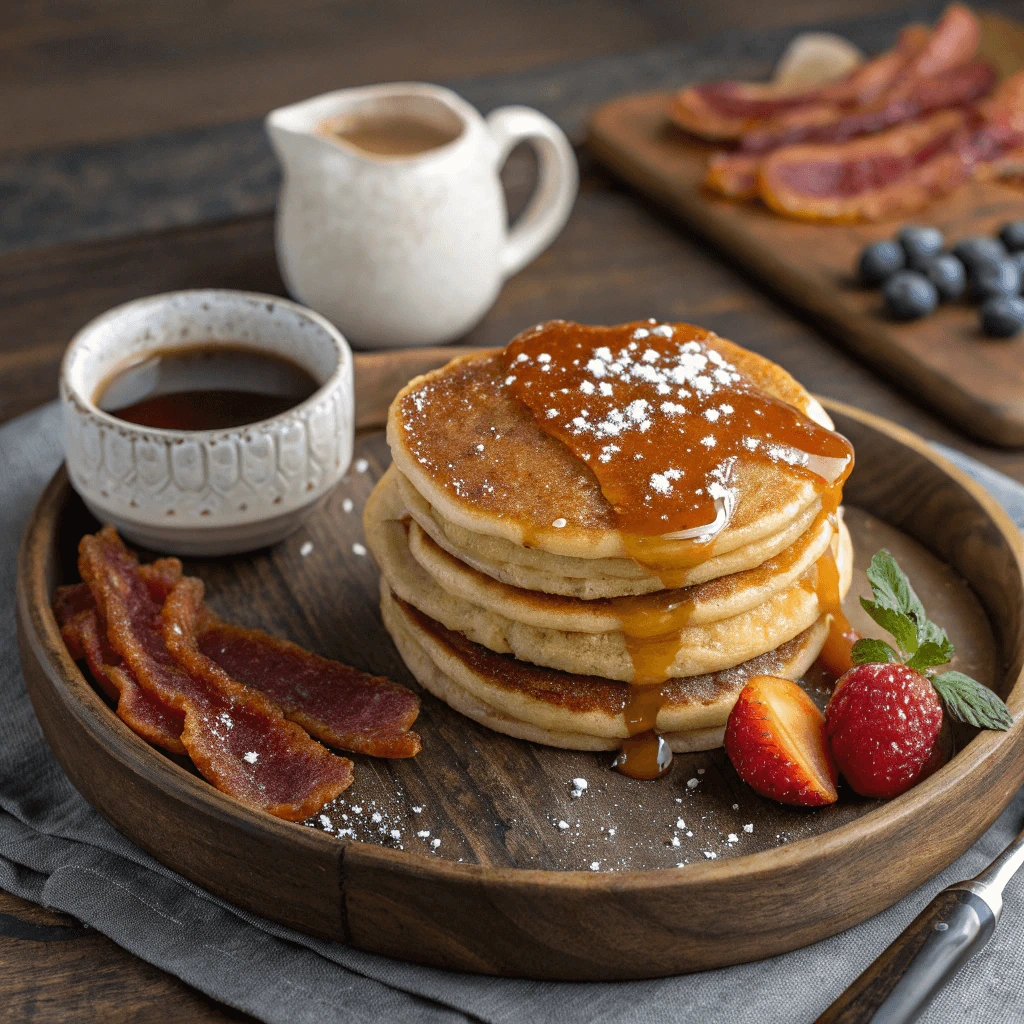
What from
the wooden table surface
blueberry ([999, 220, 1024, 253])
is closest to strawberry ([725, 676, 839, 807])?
the wooden table surface

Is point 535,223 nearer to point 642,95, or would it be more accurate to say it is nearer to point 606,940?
point 642,95

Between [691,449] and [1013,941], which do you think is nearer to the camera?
[1013,941]

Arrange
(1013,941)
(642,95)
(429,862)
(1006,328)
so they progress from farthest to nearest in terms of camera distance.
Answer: (642,95), (1006,328), (1013,941), (429,862)

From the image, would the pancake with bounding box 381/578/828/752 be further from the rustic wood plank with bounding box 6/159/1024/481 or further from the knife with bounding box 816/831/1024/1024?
the rustic wood plank with bounding box 6/159/1024/481

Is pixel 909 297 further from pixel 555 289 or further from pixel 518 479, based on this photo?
pixel 518 479

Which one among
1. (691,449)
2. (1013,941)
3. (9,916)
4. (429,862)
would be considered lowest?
(9,916)

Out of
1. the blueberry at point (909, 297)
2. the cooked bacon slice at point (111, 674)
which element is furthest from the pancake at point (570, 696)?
the blueberry at point (909, 297)

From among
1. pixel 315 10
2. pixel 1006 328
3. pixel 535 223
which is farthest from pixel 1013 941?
pixel 315 10
